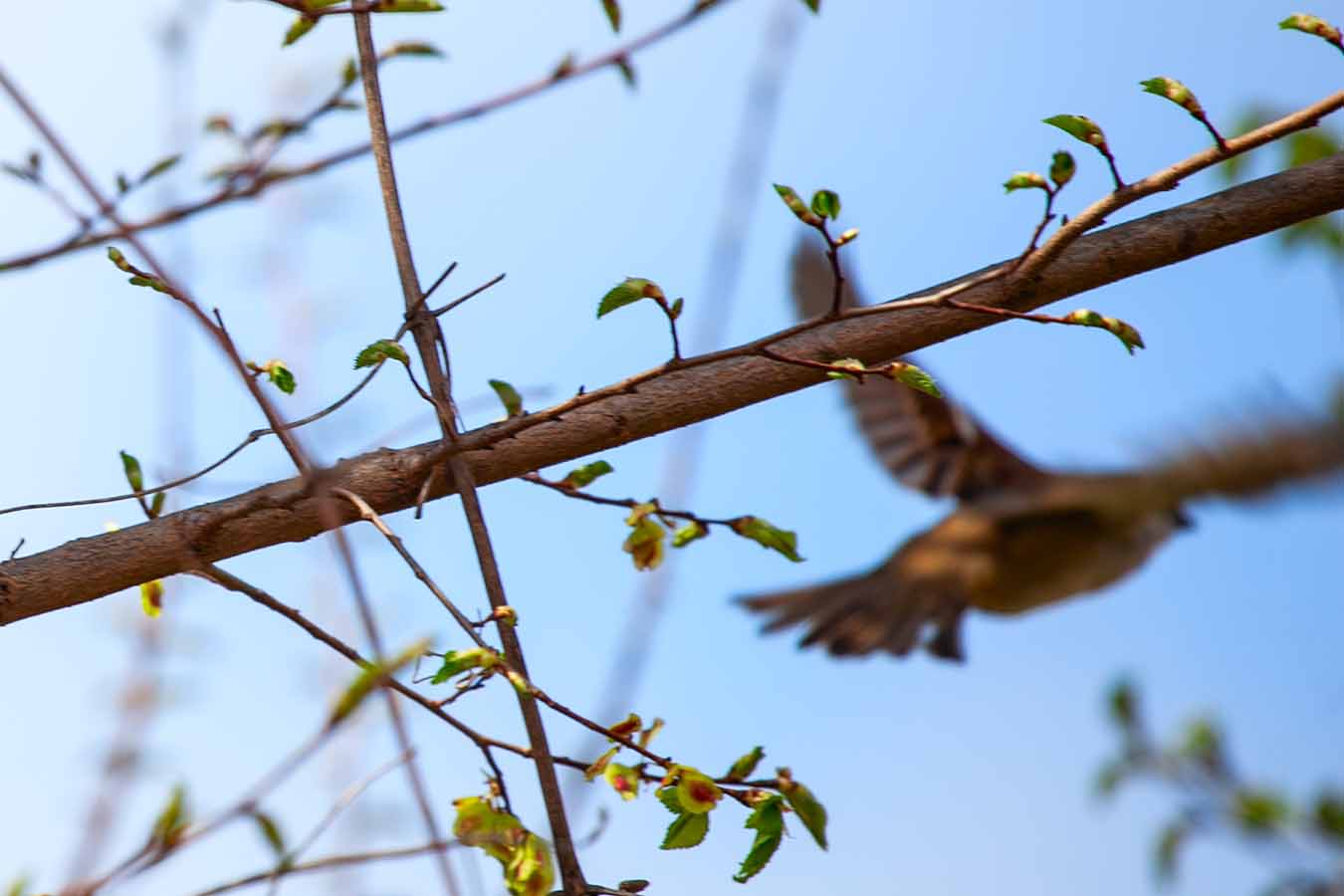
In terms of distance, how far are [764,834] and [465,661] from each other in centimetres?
38

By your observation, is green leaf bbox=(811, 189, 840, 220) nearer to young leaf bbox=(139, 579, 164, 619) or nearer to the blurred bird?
young leaf bbox=(139, 579, 164, 619)

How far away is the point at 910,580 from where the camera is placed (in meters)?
5.42

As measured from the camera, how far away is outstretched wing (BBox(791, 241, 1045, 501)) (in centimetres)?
507

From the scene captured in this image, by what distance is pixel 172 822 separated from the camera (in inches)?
50.6

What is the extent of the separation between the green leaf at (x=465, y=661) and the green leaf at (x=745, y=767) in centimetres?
30

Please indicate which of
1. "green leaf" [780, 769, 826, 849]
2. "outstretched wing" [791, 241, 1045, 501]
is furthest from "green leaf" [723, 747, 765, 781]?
"outstretched wing" [791, 241, 1045, 501]

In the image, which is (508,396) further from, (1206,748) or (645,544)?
(1206,748)

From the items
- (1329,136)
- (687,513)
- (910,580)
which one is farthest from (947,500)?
(687,513)

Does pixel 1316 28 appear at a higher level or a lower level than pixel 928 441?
lower

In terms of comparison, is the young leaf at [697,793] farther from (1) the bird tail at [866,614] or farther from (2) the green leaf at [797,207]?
(1) the bird tail at [866,614]

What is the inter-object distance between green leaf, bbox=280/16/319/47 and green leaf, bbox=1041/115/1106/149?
1075 millimetres

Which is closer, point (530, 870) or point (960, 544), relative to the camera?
point (530, 870)

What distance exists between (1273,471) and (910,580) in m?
3.07

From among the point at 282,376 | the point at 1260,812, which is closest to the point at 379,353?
the point at 282,376
